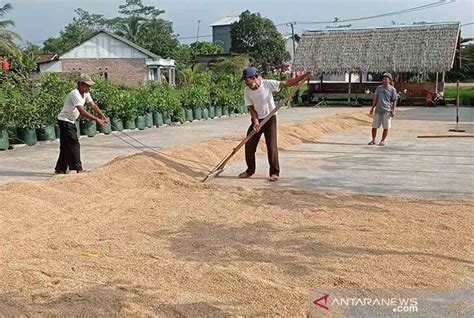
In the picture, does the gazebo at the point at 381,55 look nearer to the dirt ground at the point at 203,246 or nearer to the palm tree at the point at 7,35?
the palm tree at the point at 7,35

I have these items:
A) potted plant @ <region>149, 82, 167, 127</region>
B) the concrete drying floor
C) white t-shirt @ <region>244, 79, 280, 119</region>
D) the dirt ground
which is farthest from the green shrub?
the dirt ground

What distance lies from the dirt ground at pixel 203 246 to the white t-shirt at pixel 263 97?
134cm

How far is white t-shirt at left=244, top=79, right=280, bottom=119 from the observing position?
8.11 meters

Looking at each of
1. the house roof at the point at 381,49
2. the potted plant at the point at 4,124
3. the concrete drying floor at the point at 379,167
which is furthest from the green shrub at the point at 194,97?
the house roof at the point at 381,49

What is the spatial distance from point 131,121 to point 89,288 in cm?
1206

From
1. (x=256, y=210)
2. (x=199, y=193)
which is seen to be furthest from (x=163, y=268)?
(x=199, y=193)

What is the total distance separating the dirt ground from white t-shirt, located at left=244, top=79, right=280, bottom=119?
4.40 feet

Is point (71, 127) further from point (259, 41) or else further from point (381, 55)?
point (259, 41)

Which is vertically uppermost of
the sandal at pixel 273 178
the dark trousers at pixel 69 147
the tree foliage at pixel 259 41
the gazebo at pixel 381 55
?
the tree foliage at pixel 259 41

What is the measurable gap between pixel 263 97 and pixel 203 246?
11.8ft

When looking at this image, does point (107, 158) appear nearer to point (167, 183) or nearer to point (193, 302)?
point (167, 183)

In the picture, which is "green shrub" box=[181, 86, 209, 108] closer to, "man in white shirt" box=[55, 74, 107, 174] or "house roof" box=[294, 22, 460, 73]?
"man in white shirt" box=[55, 74, 107, 174]

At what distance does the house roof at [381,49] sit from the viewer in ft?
92.3

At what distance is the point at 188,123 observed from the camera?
1839 cm
